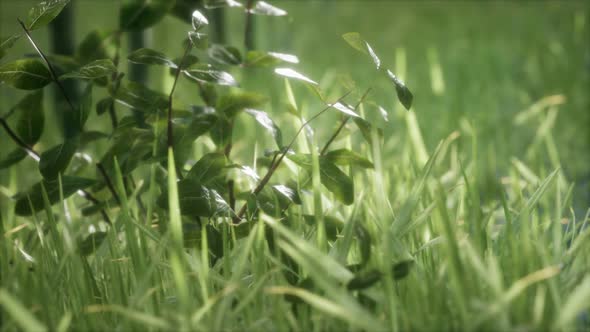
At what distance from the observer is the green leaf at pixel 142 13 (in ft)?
3.03

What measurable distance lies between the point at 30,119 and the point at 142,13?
24 centimetres

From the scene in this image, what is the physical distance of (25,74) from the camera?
822 mm

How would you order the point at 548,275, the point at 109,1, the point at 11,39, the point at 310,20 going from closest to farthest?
the point at 548,275 → the point at 11,39 → the point at 310,20 → the point at 109,1

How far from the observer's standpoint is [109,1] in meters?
5.12

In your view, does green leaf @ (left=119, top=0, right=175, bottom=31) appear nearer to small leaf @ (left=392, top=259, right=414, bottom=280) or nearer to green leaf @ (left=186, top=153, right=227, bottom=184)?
green leaf @ (left=186, top=153, right=227, bottom=184)

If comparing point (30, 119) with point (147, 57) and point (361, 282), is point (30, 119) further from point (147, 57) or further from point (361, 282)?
→ point (361, 282)

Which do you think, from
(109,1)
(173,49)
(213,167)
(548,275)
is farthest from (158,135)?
(109,1)

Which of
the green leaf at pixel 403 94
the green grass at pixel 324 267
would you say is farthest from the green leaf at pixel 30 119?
the green leaf at pixel 403 94

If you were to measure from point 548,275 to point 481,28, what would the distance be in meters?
3.23

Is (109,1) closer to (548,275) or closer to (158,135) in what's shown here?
(158,135)

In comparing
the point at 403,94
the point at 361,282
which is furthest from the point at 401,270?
the point at 403,94

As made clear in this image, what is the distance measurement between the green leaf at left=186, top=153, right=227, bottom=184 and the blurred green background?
0.21m

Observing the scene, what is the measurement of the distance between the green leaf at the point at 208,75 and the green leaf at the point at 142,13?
0.54 feet

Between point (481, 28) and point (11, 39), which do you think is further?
point (481, 28)
